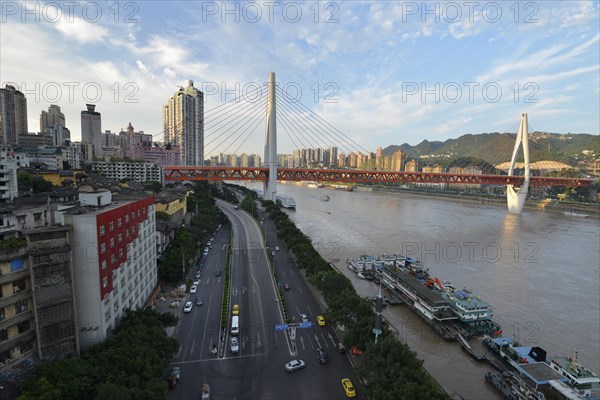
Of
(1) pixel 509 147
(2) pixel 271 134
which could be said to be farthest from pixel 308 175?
(1) pixel 509 147

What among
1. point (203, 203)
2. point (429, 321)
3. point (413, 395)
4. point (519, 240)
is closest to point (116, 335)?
point (413, 395)

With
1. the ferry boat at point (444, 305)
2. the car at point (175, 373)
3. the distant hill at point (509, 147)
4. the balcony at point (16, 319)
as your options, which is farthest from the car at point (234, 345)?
the distant hill at point (509, 147)

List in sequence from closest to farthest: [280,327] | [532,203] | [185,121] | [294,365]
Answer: [294,365] → [280,327] → [532,203] → [185,121]

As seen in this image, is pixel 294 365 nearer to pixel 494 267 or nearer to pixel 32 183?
pixel 494 267

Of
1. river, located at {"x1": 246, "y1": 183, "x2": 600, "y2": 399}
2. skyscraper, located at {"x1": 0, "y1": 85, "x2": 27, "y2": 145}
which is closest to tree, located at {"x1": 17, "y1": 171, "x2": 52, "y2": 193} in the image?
river, located at {"x1": 246, "y1": 183, "x2": 600, "y2": 399}

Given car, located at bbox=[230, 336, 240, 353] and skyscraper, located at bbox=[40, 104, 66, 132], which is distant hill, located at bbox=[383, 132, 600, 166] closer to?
car, located at bbox=[230, 336, 240, 353]

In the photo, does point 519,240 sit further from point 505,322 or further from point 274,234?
point 274,234

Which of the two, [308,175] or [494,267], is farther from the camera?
[308,175]
